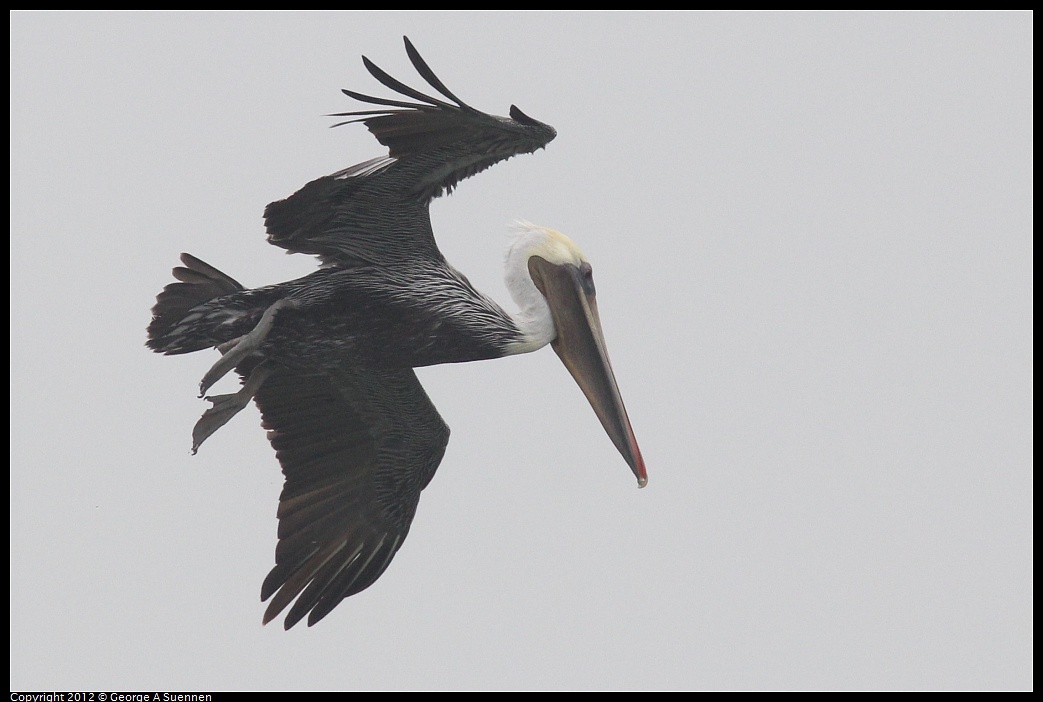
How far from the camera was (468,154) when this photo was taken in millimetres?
7582

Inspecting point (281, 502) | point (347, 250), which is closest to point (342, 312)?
point (347, 250)

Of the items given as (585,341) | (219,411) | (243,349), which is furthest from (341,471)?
(585,341)

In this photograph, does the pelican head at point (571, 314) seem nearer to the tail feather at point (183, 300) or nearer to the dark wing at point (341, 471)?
the dark wing at point (341, 471)

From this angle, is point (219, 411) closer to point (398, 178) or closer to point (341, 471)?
point (341, 471)

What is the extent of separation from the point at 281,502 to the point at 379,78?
2.86 m

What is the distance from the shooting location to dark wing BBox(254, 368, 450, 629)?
847 centimetres

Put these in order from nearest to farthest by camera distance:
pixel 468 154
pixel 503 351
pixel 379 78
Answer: pixel 379 78 → pixel 468 154 → pixel 503 351

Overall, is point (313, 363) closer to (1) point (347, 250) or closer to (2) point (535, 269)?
(1) point (347, 250)

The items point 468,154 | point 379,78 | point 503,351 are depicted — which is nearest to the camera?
point 379,78

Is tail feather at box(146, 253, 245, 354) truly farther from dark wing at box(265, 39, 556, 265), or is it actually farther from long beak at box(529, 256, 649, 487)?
long beak at box(529, 256, 649, 487)

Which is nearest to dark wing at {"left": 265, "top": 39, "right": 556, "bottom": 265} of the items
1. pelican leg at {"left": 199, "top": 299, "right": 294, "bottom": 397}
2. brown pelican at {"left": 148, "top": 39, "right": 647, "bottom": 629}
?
brown pelican at {"left": 148, "top": 39, "right": 647, "bottom": 629}

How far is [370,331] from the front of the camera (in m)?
8.00

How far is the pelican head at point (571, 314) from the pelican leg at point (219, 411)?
5.47ft

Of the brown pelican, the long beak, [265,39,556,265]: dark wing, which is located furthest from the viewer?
the long beak
